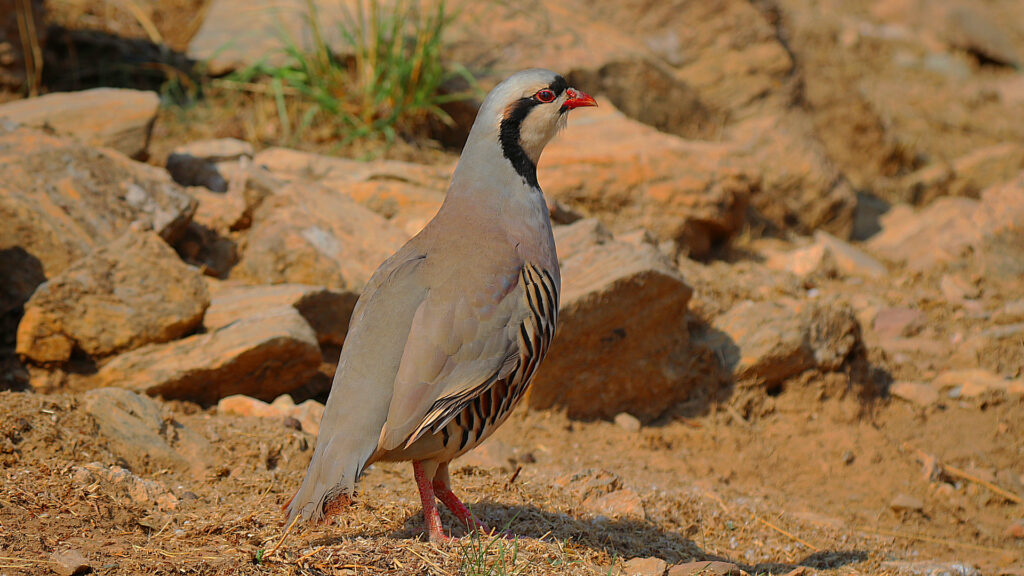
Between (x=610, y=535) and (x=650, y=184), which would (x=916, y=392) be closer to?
(x=650, y=184)

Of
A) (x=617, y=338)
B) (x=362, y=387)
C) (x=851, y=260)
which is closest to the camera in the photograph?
(x=362, y=387)

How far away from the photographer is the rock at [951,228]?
7133 millimetres

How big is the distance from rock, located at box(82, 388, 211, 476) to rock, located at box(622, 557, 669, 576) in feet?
5.89

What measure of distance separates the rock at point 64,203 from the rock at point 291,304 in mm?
546

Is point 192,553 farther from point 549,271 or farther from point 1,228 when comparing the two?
point 1,228

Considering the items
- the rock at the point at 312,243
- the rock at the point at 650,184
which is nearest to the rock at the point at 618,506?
the rock at the point at 312,243

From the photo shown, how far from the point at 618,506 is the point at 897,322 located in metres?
3.19

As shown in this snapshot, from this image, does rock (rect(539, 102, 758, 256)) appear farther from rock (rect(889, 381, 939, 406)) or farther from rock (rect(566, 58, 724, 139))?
rock (rect(889, 381, 939, 406))

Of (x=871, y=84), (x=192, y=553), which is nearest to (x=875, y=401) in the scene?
(x=192, y=553)

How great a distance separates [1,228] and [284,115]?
2757 mm

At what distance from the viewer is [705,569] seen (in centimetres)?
311

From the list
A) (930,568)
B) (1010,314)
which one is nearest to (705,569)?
(930,568)

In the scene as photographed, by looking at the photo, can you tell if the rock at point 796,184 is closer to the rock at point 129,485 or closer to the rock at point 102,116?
the rock at point 102,116

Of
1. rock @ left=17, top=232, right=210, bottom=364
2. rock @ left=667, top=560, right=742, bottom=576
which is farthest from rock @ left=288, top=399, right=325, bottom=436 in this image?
rock @ left=667, top=560, right=742, bottom=576
